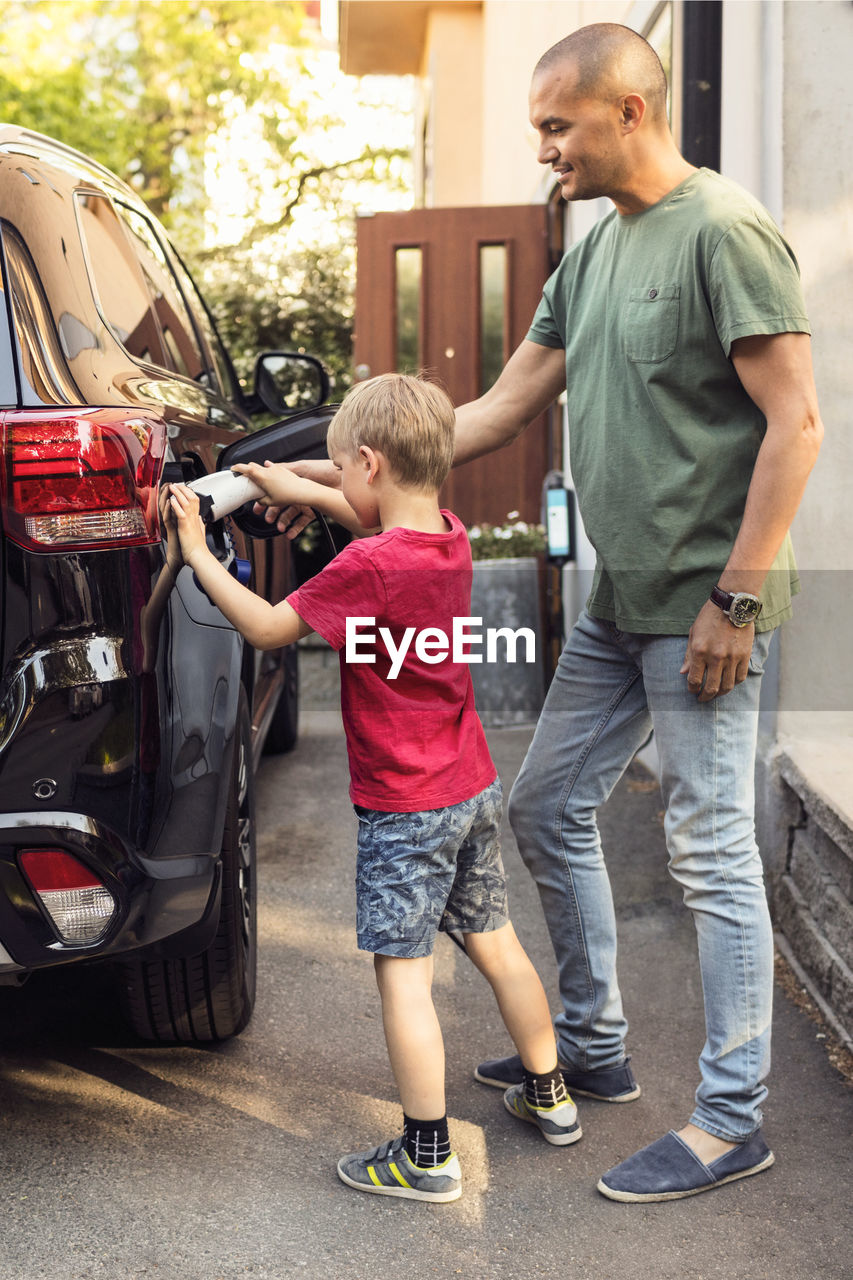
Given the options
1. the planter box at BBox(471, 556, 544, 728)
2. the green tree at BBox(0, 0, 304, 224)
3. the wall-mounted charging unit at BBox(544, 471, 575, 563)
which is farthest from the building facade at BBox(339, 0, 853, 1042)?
the green tree at BBox(0, 0, 304, 224)

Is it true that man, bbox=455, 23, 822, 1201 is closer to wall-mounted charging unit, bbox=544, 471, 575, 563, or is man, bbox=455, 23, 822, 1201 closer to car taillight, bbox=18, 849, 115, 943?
car taillight, bbox=18, 849, 115, 943

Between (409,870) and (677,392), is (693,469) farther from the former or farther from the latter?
(409,870)

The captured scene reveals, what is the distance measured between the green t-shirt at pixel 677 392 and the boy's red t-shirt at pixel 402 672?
12.9 inches

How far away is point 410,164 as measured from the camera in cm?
1666

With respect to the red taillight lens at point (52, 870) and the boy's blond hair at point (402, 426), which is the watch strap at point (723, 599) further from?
the red taillight lens at point (52, 870)

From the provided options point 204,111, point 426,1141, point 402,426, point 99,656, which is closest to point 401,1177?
point 426,1141

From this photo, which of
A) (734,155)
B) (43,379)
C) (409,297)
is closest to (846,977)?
(43,379)

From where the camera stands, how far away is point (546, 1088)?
2.53m

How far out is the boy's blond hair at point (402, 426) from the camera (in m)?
2.20

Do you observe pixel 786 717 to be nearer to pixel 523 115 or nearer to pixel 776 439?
pixel 776 439

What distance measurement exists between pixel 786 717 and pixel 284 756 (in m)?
2.64

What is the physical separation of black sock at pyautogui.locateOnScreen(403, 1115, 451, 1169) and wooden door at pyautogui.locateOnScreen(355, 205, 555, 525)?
544cm

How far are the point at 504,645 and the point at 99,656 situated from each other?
441cm

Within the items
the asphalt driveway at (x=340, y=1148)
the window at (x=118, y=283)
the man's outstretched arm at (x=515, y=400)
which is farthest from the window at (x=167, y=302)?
the asphalt driveway at (x=340, y=1148)
